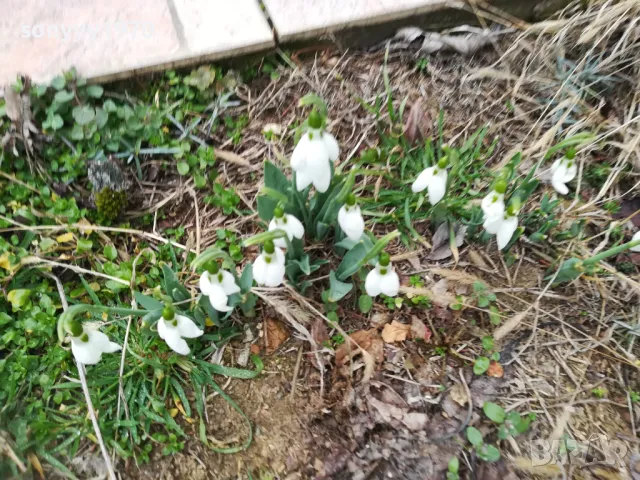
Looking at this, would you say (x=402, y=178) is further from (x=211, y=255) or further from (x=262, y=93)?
(x=211, y=255)

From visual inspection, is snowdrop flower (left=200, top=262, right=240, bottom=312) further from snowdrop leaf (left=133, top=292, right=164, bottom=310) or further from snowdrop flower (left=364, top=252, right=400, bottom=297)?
snowdrop flower (left=364, top=252, right=400, bottom=297)

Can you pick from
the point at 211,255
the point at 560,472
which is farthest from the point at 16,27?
the point at 560,472

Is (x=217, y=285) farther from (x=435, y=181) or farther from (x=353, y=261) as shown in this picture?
(x=435, y=181)

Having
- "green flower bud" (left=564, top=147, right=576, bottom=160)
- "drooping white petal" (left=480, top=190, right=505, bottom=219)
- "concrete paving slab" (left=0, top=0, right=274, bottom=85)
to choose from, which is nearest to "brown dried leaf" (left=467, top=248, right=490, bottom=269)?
"drooping white petal" (left=480, top=190, right=505, bottom=219)

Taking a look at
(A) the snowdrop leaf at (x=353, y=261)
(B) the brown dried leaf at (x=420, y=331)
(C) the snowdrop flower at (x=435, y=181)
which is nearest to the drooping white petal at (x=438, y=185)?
(C) the snowdrop flower at (x=435, y=181)

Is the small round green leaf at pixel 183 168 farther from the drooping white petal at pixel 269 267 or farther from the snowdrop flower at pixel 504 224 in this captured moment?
the snowdrop flower at pixel 504 224
